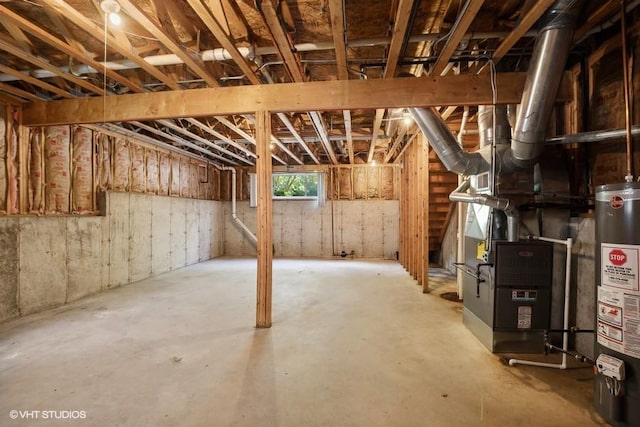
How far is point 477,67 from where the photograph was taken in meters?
2.84

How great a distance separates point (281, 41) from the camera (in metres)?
2.30

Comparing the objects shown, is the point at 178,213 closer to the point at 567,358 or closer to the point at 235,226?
the point at 235,226

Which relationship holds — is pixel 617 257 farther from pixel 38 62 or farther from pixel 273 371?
pixel 38 62

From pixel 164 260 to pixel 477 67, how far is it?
6553 mm

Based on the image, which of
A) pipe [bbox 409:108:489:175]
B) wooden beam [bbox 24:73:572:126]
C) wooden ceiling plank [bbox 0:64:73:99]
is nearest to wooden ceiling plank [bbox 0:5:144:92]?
wooden beam [bbox 24:73:572:126]

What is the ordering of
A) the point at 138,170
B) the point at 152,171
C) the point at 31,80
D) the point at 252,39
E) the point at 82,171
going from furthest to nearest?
the point at 152,171, the point at 138,170, the point at 82,171, the point at 31,80, the point at 252,39

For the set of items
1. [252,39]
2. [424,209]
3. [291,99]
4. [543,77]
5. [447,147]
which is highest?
[252,39]

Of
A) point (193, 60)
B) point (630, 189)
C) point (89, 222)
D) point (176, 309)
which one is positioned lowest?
point (176, 309)

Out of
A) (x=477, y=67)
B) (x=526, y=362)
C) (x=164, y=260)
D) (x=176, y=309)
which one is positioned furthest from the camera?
(x=164, y=260)

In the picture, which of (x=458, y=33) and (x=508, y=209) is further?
(x=508, y=209)

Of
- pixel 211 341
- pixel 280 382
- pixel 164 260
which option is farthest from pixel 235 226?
pixel 280 382

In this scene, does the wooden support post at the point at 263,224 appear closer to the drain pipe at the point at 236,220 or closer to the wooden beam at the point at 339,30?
the wooden beam at the point at 339,30

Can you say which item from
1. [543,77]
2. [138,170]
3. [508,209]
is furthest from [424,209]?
[138,170]

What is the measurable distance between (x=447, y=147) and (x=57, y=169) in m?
5.38
